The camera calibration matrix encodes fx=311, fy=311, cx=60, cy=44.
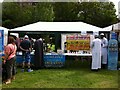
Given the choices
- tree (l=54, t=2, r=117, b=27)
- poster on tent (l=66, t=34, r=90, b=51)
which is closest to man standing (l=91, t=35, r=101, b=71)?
poster on tent (l=66, t=34, r=90, b=51)

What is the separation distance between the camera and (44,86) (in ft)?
31.4

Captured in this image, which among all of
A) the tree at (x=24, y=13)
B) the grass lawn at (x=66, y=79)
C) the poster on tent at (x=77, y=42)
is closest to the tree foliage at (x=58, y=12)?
the tree at (x=24, y=13)

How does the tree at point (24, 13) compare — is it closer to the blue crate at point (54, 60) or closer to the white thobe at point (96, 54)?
the blue crate at point (54, 60)

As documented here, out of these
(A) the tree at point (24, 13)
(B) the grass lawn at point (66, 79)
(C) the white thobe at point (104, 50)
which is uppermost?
(A) the tree at point (24, 13)

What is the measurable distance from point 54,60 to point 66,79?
9.78 feet

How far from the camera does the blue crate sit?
13.7 meters

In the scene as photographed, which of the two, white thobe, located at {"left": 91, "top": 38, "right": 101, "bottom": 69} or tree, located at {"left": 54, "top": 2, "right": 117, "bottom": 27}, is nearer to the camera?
white thobe, located at {"left": 91, "top": 38, "right": 101, "bottom": 69}

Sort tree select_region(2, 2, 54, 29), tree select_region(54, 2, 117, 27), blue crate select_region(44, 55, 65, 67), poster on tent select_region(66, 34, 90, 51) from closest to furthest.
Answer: blue crate select_region(44, 55, 65, 67) < poster on tent select_region(66, 34, 90, 51) < tree select_region(2, 2, 54, 29) < tree select_region(54, 2, 117, 27)

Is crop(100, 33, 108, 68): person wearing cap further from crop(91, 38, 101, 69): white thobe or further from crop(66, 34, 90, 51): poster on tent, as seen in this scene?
crop(66, 34, 90, 51): poster on tent

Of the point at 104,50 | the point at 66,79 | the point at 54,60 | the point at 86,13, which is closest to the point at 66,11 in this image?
the point at 86,13

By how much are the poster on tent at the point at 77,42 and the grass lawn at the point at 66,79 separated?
8.71ft

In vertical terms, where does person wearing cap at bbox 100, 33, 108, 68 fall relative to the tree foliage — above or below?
below

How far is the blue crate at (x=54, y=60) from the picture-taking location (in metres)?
13.7

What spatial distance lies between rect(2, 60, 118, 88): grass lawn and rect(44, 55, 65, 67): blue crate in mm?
646
